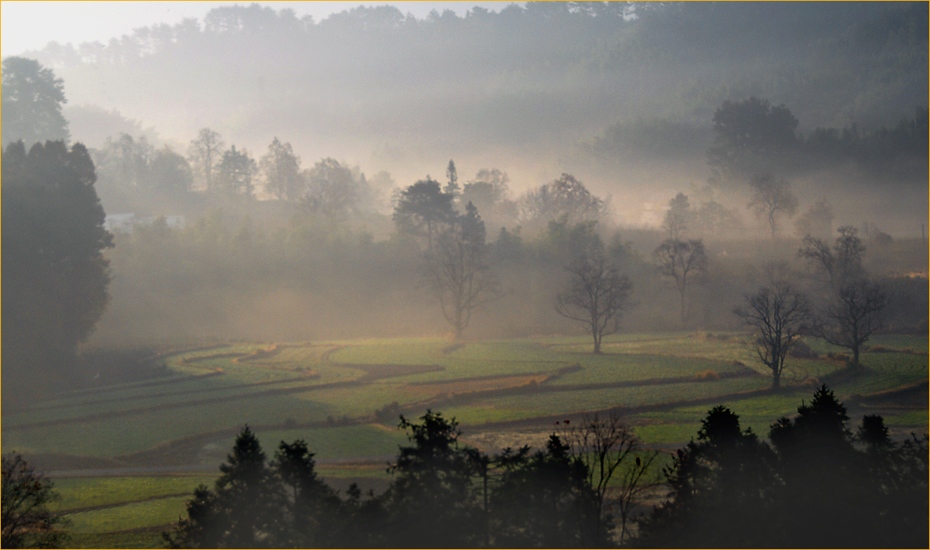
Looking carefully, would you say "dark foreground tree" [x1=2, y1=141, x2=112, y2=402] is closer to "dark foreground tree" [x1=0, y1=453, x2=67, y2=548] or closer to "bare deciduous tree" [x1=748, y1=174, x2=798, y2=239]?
"dark foreground tree" [x1=0, y1=453, x2=67, y2=548]

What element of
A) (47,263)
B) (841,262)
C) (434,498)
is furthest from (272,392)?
(841,262)

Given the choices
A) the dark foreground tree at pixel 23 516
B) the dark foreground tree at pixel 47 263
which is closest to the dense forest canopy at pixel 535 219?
the dark foreground tree at pixel 47 263

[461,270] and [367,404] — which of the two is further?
[461,270]

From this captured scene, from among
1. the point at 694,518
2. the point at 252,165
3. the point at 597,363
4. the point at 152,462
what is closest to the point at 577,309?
the point at 597,363

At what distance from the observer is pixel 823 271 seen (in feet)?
218

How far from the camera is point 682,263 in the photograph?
71.2 metres

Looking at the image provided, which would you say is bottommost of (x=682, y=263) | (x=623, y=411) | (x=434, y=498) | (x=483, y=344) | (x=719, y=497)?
(x=623, y=411)

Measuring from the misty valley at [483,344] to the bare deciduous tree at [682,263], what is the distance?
1.99 feet

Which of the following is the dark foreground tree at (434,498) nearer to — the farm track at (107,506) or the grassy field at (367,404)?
the grassy field at (367,404)

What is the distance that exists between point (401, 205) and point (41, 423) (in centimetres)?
5479

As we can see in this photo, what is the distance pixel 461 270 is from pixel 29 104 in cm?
7921

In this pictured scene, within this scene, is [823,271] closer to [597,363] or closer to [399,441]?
[597,363]

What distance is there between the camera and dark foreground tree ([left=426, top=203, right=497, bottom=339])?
68438 mm

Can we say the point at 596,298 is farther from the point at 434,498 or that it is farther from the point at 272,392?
the point at 434,498
